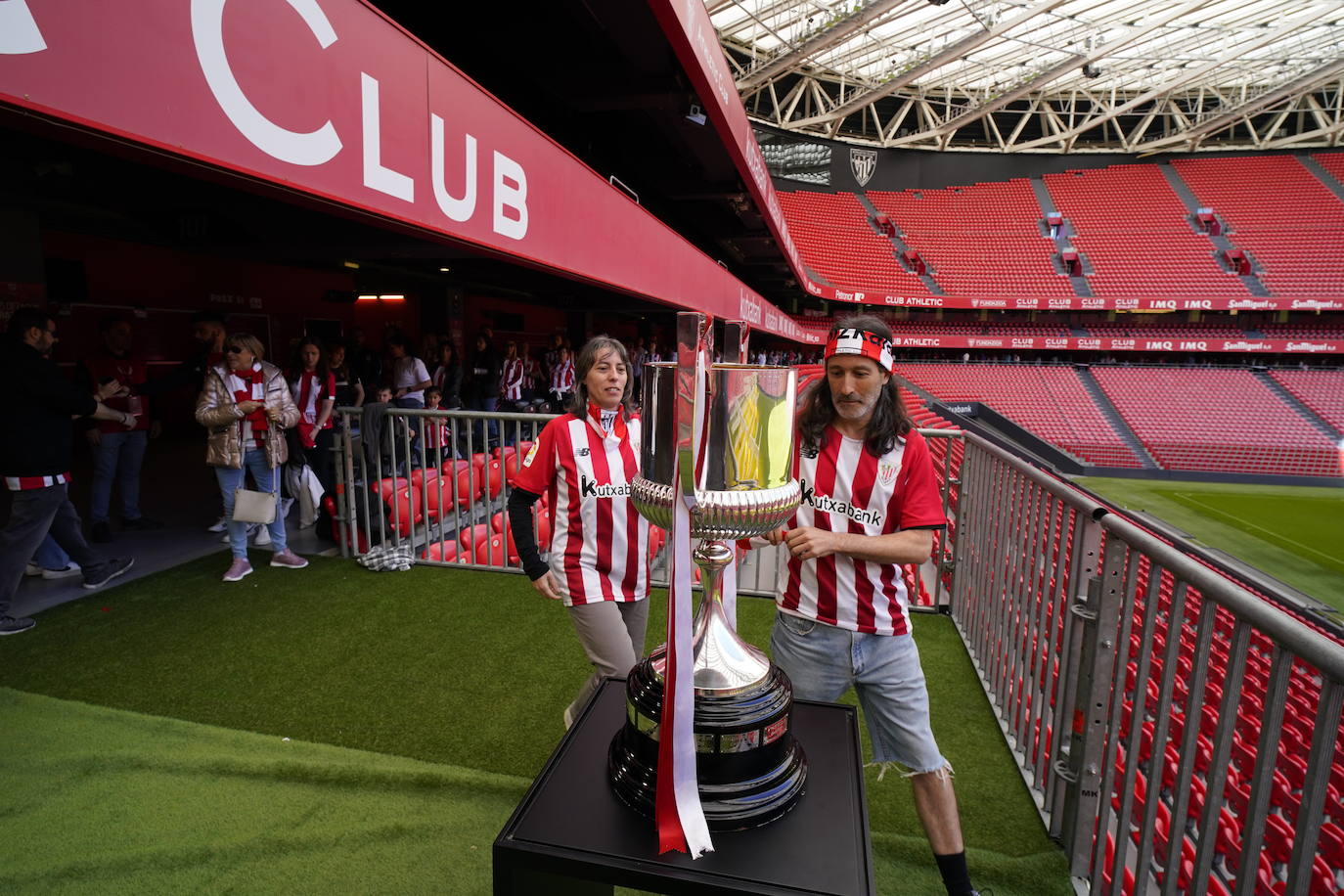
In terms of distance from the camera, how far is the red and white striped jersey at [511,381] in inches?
420

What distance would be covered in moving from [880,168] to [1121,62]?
10062mm

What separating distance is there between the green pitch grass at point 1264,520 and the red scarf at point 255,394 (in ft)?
44.6

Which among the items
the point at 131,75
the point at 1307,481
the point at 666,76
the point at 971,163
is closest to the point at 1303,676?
the point at 666,76

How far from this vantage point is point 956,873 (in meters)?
1.76

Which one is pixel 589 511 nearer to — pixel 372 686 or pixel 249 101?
pixel 249 101

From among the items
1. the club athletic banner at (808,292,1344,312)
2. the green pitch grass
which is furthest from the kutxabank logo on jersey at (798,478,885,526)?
the club athletic banner at (808,292,1344,312)

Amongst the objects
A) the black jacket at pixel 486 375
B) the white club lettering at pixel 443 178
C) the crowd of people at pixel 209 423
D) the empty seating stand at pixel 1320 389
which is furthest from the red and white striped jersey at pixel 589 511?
the empty seating stand at pixel 1320 389

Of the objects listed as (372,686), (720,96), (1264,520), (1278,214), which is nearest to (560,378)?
(720,96)

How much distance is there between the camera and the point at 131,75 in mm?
1487

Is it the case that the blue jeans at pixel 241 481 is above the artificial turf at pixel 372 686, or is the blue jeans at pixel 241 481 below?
above

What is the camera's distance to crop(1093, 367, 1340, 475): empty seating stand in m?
19.5

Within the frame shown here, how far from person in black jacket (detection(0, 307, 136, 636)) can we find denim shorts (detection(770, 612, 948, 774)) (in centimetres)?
391

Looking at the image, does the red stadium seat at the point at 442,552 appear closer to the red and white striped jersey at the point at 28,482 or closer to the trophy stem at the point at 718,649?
the red and white striped jersey at the point at 28,482

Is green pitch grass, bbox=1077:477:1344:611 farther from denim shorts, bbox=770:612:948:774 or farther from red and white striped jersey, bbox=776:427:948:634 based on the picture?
red and white striped jersey, bbox=776:427:948:634
